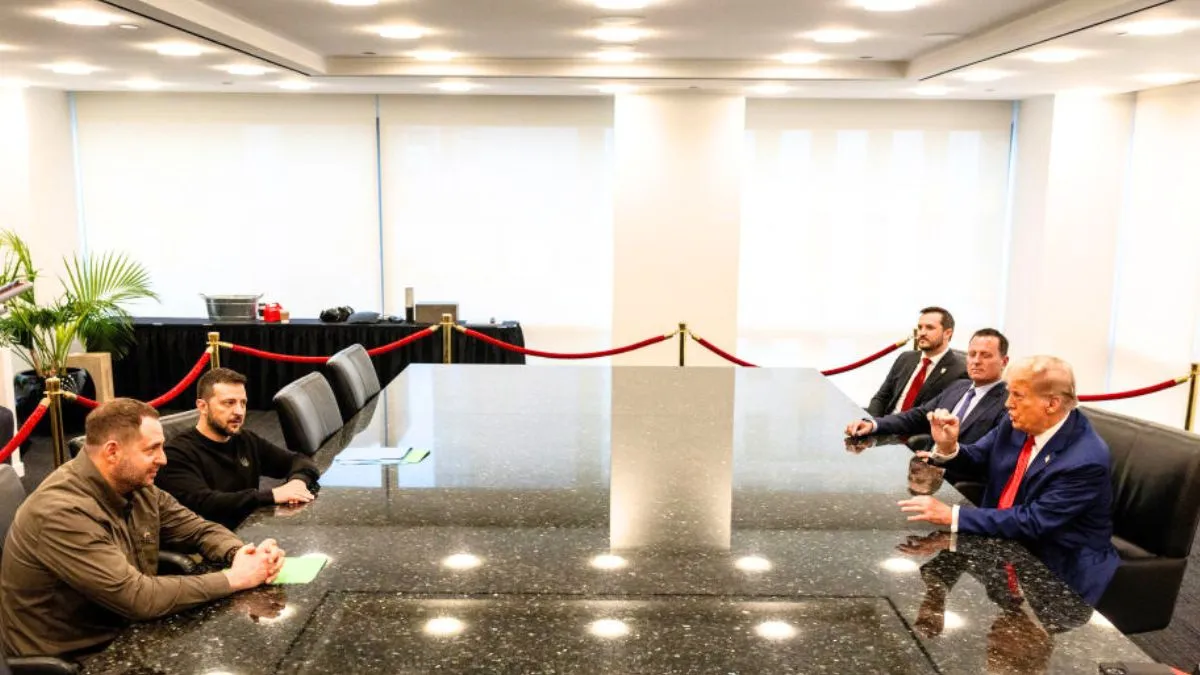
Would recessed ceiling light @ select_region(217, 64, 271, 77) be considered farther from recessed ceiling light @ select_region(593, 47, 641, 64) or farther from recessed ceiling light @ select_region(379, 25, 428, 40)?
recessed ceiling light @ select_region(593, 47, 641, 64)

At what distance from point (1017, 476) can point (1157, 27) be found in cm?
268

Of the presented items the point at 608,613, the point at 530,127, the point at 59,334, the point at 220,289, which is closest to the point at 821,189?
the point at 530,127

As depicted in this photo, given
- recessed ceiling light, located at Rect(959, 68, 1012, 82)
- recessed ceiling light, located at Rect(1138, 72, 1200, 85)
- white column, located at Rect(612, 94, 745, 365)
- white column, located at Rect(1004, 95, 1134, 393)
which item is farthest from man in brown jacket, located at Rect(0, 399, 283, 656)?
white column, located at Rect(1004, 95, 1134, 393)

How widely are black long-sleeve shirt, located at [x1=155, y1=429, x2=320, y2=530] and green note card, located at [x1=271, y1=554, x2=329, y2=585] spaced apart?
49 centimetres

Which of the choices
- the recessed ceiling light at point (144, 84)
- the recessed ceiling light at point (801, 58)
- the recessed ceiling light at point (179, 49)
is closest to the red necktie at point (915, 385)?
the recessed ceiling light at point (801, 58)

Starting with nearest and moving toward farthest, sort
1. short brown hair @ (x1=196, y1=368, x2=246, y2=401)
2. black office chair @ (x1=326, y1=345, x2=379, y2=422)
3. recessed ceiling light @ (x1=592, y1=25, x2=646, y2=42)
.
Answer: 1. short brown hair @ (x1=196, y1=368, x2=246, y2=401)
2. black office chair @ (x1=326, y1=345, x2=379, y2=422)
3. recessed ceiling light @ (x1=592, y1=25, x2=646, y2=42)

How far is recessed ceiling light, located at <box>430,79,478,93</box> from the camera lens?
→ 655 cm

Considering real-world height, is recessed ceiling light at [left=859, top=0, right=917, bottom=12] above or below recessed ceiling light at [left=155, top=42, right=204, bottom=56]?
above

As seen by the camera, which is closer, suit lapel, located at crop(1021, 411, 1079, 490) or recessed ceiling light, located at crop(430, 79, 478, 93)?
suit lapel, located at crop(1021, 411, 1079, 490)

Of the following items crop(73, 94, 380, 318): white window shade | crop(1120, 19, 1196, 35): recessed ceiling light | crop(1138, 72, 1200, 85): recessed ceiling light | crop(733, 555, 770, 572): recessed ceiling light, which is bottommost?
crop(733, 555, 770, 572): recessed ceiling light

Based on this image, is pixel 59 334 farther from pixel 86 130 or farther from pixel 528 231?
pixel 528 231

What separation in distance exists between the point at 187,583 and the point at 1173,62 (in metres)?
5.66

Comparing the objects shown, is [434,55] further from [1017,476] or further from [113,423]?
[1017,476]

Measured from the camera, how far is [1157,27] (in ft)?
Result: 13.5
